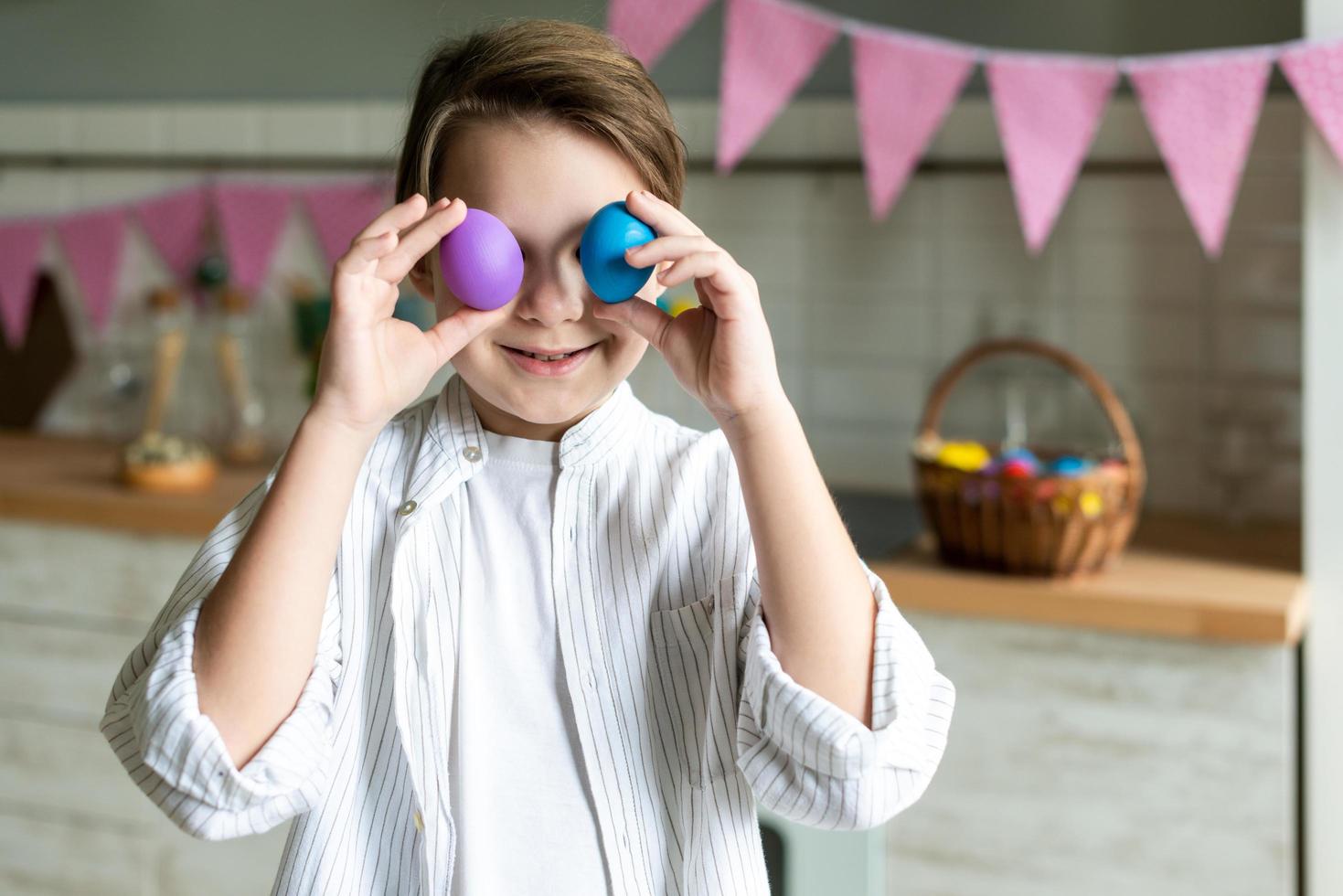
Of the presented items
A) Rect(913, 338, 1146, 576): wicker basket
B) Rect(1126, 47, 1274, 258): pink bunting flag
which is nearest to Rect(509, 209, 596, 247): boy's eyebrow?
Rect(913, 338, 1146, 576): wicker basket

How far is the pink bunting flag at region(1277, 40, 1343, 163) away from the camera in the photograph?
65.6 inches

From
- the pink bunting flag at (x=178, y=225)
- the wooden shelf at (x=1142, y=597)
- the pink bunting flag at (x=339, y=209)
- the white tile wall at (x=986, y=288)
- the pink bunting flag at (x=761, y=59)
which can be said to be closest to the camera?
the wooden shelf at (x=1142, y=597)

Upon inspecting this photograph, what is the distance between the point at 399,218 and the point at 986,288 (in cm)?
157

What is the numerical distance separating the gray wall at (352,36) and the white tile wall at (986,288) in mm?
88

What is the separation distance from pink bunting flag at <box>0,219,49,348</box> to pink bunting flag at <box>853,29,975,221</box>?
180 cm

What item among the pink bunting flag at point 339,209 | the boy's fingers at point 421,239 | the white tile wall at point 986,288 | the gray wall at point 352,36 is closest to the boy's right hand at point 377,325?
the boy's fingers at point 421,239

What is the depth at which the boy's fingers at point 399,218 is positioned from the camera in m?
0.78

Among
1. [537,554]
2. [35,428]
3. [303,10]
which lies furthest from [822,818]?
[35,428]

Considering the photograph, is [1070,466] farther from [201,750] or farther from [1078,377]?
[201,750]

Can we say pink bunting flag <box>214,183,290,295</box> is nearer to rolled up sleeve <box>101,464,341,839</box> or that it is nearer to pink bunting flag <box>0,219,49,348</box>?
pink bunting flag <box>0,219,49,348</box>

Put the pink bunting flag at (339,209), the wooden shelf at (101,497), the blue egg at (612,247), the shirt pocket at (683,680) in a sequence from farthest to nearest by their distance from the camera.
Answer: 1. the pink bunting flag at (339,209)
2. the wooden shelf at (101,497)
3. the shirt pocket at (683,680)
4. the blue egg at (612,247)

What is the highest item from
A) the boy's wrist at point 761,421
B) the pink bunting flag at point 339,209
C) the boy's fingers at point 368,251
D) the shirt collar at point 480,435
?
the boy's fingers at point 368,251

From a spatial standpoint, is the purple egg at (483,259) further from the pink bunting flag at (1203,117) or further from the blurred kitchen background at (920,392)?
the pink bunting flag at (1203,117)

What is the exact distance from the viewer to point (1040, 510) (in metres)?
1.71
